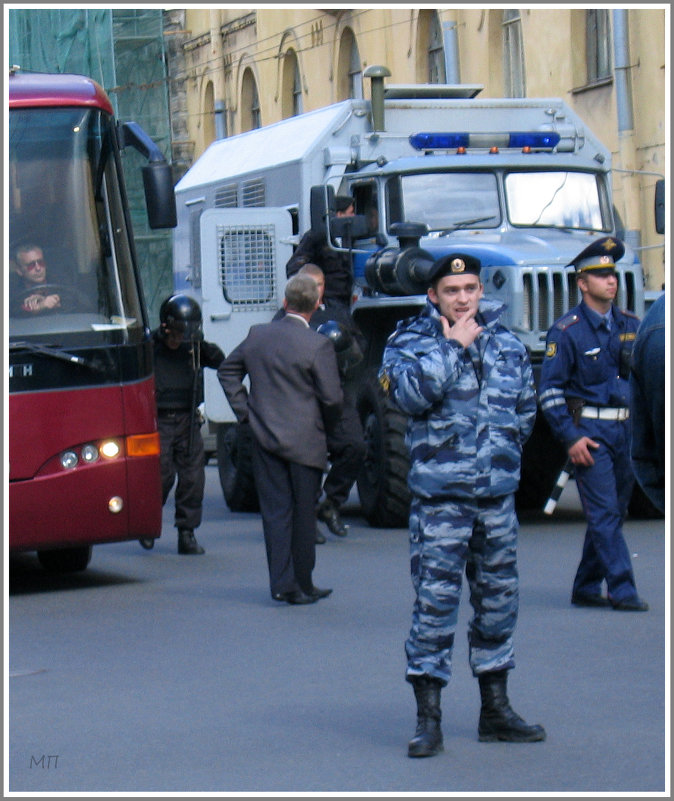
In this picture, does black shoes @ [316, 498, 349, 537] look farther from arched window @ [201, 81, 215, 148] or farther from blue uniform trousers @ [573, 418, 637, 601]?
arched window @ [201, 81, 215, 148]

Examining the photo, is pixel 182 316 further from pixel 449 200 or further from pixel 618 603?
pixel 618 603

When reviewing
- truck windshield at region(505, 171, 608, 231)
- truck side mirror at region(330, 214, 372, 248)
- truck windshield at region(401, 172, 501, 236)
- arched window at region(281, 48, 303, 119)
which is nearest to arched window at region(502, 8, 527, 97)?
arched window at region(281, 48, 303, 119)

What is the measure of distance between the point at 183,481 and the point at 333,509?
126 centimetres

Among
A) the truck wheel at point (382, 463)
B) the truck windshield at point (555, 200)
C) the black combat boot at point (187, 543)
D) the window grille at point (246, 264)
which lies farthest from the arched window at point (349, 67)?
the black combat boot at point (187, 543)

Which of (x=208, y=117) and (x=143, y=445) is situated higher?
(x=208, y=117)

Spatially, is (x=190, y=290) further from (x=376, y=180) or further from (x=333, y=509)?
(x=333, y=509)

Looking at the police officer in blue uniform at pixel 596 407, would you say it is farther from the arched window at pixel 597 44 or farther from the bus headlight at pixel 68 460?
the arched window at pixel 597 44

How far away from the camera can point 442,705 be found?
6711mm

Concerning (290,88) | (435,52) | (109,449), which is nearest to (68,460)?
(109,449)

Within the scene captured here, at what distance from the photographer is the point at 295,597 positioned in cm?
951

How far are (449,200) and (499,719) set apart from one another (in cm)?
825

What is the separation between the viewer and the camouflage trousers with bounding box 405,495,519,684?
5.94 metres

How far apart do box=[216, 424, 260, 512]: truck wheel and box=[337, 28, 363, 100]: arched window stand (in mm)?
16695

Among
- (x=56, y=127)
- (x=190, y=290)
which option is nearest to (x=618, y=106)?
(x=190, y=290)
